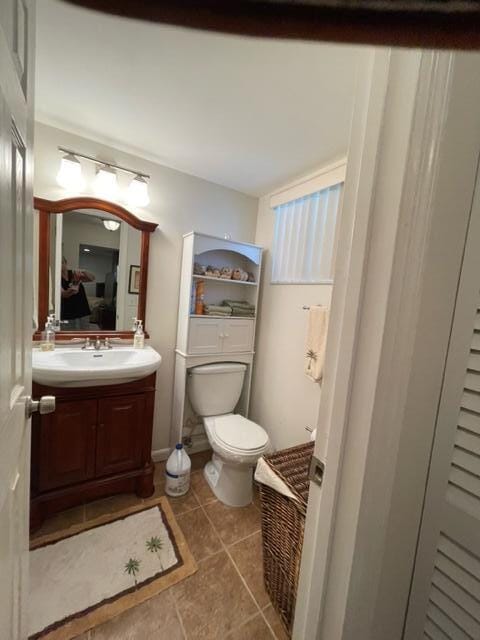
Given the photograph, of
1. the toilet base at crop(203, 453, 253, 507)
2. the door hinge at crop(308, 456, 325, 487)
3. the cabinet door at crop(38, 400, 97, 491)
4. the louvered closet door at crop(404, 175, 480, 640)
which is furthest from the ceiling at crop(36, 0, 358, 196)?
the toilet base at crop(203, 453, 253, 507)

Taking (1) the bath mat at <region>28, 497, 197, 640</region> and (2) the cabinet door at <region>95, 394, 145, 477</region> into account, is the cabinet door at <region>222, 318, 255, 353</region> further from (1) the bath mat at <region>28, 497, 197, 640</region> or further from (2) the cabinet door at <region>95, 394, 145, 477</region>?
(1) the bath mat at <region>28, 497, 197, 640</region>

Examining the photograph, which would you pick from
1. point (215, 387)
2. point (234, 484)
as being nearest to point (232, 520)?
point (234, 484)

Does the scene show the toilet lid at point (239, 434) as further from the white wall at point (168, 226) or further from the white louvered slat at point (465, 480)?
the white louvered slat at point (465, 480)

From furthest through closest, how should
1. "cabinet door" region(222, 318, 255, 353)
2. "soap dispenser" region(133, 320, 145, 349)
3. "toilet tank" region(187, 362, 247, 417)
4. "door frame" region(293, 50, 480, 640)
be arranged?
1. "cabinet door" region(222, 318, 255, 353)
2. "toilet tank" region(187, 362, 247, 417)
3. "soap dispenser" region(133, 320, 145, 349)
4. "door frame" region(293, 50, 480, 640)

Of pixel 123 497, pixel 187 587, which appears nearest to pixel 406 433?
pixel 187 587

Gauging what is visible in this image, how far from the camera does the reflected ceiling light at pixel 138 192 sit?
1729 millimetres

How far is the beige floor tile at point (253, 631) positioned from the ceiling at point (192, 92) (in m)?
1.95

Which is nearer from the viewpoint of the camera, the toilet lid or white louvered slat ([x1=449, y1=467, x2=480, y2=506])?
white louvered slat ([x1=449, y1=467, x2=480, y2=506])

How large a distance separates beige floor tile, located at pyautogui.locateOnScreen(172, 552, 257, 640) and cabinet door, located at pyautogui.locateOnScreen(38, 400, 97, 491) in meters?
0.75

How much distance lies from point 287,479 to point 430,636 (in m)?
0.52

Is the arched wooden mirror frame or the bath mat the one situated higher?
the arched wooden mirror frame

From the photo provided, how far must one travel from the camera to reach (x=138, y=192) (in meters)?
1.74

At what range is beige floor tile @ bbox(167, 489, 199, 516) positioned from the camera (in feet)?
5.29

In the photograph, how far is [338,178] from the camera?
156 cm
